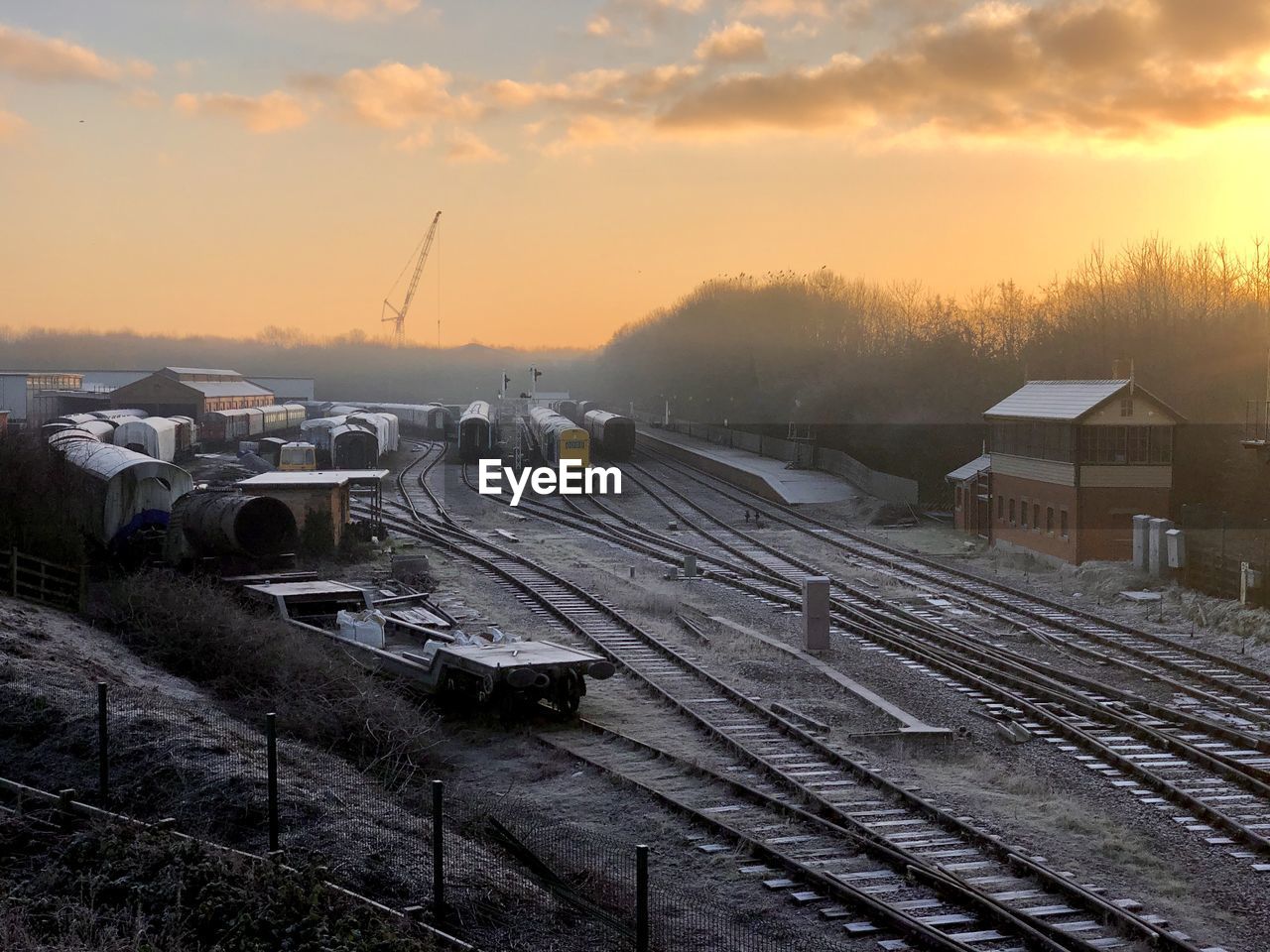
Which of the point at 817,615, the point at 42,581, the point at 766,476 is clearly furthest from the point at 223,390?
the point at 817,615

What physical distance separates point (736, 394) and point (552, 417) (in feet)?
127

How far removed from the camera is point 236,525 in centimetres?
2456

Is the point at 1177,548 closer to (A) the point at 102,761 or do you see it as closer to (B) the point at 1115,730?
(B) the point at 1115,730

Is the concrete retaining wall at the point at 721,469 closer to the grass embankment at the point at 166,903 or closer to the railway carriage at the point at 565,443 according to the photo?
the railway carriage at the point at 565,443

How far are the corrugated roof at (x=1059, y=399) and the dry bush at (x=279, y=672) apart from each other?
20.2 meters

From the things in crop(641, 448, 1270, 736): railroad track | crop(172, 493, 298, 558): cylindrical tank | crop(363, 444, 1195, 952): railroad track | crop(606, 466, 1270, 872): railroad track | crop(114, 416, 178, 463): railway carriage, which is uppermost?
crop(114, 416, 178, 463): railway carriage

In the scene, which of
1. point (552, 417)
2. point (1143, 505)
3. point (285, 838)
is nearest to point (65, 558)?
point (285, 838)

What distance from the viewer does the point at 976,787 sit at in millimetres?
12984

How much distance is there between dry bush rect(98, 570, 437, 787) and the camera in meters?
13.4

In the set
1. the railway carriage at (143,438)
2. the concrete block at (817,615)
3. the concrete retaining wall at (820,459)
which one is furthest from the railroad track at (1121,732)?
the railway carriage at (143,438)

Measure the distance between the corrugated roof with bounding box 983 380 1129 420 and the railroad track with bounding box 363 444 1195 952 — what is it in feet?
47.0

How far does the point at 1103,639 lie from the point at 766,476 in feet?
102

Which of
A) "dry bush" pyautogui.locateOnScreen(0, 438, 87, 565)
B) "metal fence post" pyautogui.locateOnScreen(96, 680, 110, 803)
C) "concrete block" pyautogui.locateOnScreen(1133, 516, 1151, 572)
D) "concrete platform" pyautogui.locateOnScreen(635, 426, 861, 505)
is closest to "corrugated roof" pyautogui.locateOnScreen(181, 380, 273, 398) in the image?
"concrete platform" pyautogui.locateOnScreen(635, 426, 861, 505)

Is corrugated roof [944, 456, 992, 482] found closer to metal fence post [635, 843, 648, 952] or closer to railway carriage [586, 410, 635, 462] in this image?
railway carriage [586, 410, 635, 462]
